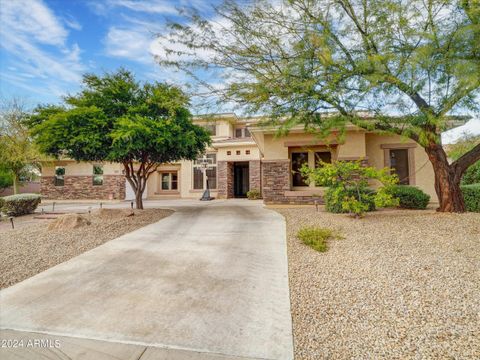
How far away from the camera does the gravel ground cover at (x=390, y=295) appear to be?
2359 mm

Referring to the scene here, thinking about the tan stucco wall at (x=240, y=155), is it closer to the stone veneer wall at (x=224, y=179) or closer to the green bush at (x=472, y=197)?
the stone veneer wall at (x=224, y=179)

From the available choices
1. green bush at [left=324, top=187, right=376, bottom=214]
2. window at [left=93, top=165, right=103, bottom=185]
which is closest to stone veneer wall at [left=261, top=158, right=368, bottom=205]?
green bush at [left=324, top=187, right=376, bottom=214]

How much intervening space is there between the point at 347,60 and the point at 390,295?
5.55m

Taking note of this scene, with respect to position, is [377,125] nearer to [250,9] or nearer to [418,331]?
[250,9]

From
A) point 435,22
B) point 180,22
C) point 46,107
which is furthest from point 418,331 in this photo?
point 46,107

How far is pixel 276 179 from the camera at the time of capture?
36.8 feet

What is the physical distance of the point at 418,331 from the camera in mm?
2537

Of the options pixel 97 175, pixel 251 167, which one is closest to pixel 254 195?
pixel 251 167

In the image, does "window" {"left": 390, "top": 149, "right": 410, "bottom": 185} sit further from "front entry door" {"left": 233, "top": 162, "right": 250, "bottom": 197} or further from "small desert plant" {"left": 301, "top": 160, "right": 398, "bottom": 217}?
"front entry door" {"left": 233, "top": 162, "right": 250, "bottom": 197}

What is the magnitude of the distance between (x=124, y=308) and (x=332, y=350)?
253 centimetres

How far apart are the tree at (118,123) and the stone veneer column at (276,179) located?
135 inches

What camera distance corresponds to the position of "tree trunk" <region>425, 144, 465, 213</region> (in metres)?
7.28

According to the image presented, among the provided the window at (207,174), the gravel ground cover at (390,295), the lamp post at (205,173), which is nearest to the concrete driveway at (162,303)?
the gravel ground cover at (390,295)

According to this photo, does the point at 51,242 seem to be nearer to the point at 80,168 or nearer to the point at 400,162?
the point at 400,162
